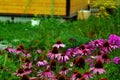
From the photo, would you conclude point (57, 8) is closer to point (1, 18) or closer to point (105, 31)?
point (1, 18)

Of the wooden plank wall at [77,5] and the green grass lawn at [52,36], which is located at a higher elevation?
the green grass lawn at [52,36]

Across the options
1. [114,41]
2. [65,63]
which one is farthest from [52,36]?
[65,63]

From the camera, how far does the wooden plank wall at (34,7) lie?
17703mm

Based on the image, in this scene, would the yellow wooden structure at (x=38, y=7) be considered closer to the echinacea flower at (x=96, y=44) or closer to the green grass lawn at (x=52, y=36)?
the green grass lawn at (x=52, y=36)

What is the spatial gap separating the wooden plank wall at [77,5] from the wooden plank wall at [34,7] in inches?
29.6

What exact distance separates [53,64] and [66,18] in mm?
12693

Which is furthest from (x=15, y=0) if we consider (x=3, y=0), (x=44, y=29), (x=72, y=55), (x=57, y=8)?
(x=72, y=55)

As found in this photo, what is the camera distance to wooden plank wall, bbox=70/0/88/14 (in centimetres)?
1858

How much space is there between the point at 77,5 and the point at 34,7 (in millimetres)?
2821

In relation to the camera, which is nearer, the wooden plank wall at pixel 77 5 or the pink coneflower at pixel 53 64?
the pink coneflower at pixel 53 64

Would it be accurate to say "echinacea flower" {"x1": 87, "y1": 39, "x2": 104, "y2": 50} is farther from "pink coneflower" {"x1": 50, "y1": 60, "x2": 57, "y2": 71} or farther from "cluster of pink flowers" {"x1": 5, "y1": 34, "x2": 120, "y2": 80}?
"pink coneflower" {"x1": 50, "y1": 60, "x2": 57, "y2": 71}

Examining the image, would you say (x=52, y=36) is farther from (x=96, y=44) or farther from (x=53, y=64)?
(x=53, y=64)

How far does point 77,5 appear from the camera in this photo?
2025 cm

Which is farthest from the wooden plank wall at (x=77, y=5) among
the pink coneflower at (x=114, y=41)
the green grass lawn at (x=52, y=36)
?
the pink coneflower at (x=114, y=41)
